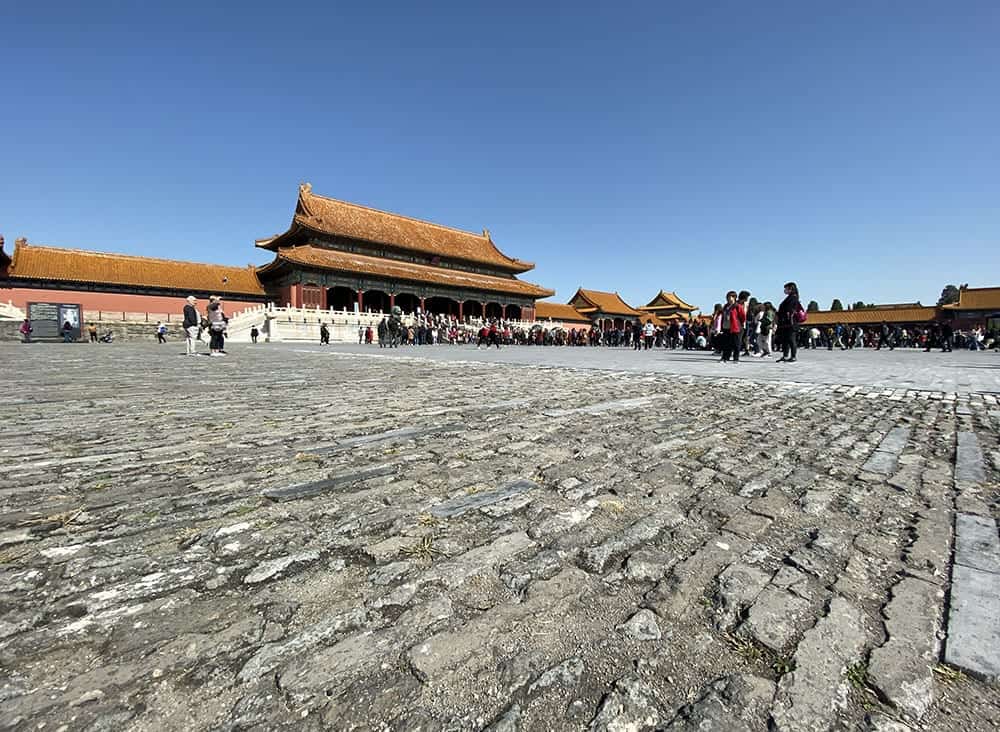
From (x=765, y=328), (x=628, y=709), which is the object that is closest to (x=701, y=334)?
(x=765, y=328)

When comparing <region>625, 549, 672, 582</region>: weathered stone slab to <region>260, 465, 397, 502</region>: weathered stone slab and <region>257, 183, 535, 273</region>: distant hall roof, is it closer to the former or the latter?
<region>260, 465, 397, 502</region>: weathered stone slab

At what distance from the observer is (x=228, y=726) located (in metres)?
0.92

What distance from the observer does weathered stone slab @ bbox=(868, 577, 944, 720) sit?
1.05 m

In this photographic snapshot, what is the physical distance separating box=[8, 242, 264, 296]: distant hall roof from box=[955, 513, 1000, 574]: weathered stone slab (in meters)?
38.4

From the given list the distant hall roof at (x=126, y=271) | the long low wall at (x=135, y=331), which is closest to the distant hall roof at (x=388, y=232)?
the distant hall roof at (x=126, y=271)

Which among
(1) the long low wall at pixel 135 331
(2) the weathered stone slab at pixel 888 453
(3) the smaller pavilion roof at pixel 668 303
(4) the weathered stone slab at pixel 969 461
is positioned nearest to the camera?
(4) the weathered stone slab at pixel 969 461

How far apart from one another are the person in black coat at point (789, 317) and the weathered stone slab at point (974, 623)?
1081cm

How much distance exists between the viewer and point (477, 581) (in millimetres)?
1446

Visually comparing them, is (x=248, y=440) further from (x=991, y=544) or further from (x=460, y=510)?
(x=991, y=544)

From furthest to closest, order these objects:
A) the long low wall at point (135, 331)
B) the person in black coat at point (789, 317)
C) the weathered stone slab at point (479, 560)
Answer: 1. the long low wall at point (135, 331)
2. the person in black coat at point (789, 317)
3. the weathered stone slab at point (479, 560)

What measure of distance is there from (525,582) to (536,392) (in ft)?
14.6

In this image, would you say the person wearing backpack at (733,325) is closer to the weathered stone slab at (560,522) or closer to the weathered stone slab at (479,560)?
the weathered stone slab at (560,522)

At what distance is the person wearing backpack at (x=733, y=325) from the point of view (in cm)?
1149

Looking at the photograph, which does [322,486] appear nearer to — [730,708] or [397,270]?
[730,708]
